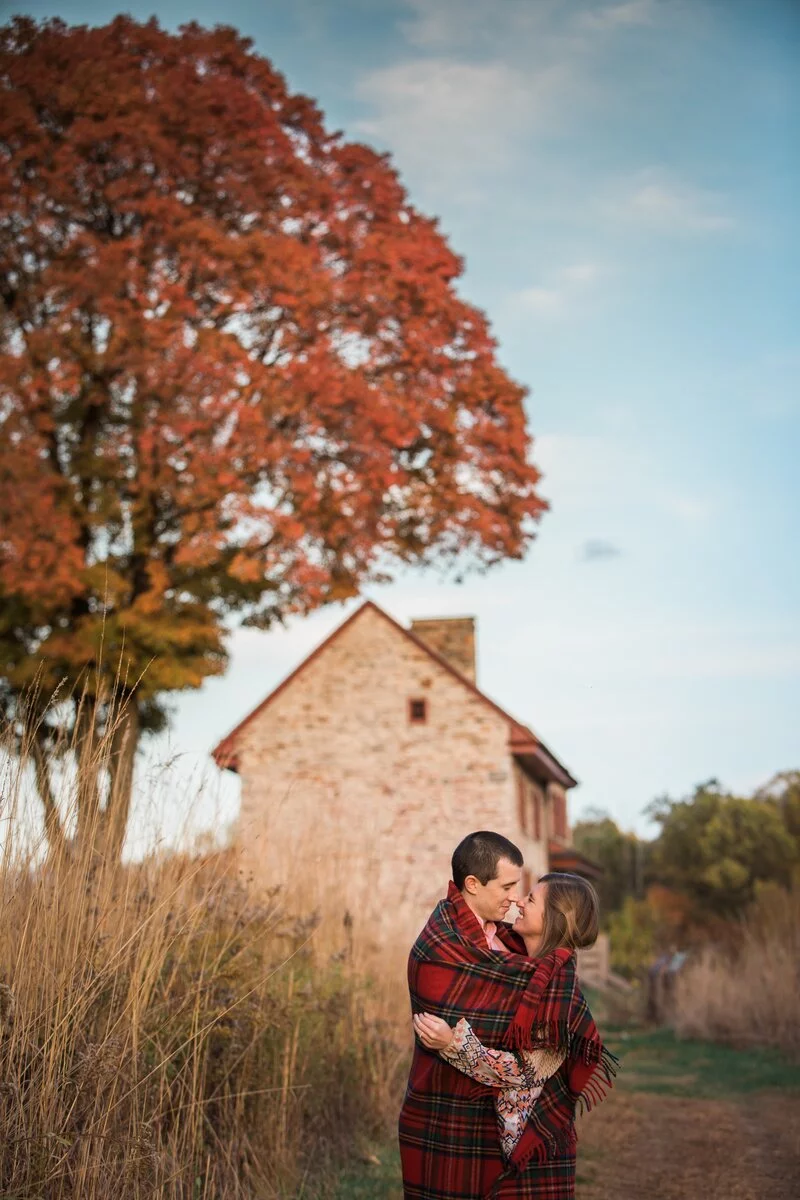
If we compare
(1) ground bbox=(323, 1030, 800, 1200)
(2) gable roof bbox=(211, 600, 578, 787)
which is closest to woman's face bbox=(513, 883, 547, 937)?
(1) ground bbox=(323, 1030, 800, 1200)

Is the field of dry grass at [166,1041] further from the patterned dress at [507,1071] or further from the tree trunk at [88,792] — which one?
the patterned dress at [507,1071]

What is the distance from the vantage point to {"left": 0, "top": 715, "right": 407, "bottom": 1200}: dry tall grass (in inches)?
155

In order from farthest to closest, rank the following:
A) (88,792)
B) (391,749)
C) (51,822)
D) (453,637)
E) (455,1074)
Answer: (453,637), (391,749), (88,792), (51,822), (455,1074)

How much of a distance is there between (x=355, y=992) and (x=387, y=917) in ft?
7.60

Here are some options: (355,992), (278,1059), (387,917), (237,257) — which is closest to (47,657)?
(237,257)

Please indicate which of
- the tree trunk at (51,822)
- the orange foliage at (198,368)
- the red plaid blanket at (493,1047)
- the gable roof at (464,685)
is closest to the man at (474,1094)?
the red plaid blanket at (493,1047)

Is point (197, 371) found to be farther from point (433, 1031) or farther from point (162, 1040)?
point (433, 1031)

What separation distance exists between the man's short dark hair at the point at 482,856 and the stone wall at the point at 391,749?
609 inches

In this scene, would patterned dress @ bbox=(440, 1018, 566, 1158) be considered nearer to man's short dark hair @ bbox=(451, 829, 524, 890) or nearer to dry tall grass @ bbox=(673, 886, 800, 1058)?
man's short dark hair @ bbox=(451, 829, 524, 890)

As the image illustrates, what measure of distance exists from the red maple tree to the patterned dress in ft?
40.0

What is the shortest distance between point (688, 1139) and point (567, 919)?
5.82m

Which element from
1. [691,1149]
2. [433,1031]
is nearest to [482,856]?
[433,1031]

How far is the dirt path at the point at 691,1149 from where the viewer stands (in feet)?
22.1

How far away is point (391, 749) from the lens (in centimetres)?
2075
